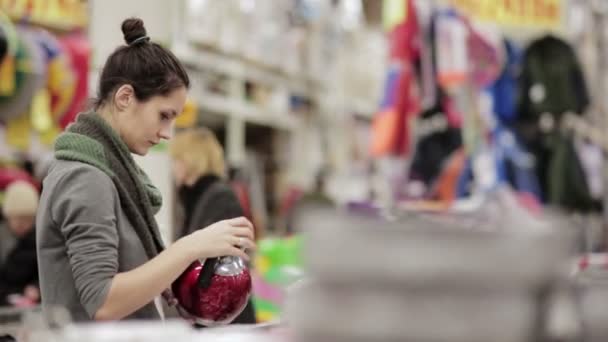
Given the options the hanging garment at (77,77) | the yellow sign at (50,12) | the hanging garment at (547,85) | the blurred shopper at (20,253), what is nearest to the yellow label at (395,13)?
the hanging garment at (547,85)

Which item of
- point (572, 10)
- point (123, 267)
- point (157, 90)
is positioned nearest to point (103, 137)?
point (157, 90)

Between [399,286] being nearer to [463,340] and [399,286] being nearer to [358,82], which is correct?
[463,340]

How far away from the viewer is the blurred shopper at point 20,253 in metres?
A: 4.37

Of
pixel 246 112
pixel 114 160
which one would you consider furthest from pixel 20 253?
pixel 246 112

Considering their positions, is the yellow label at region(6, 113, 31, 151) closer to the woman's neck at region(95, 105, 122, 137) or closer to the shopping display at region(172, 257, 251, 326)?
the woman's neck at region(95, 105, 122, 137)

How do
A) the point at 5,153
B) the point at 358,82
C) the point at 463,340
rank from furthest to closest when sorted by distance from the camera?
the point at 358,82 < the point at 5,153 < the point at 463,340

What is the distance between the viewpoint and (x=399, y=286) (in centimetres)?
81

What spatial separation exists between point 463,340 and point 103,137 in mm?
1154

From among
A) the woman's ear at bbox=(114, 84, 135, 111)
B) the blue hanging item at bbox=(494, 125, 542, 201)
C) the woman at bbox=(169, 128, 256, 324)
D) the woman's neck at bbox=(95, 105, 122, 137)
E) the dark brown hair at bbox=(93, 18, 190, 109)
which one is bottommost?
the blue hanging item at bbox=(494, 125, 542, 201)

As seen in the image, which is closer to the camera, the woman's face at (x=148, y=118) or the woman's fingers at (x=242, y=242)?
the woman's fingers at (x=242, y=242)

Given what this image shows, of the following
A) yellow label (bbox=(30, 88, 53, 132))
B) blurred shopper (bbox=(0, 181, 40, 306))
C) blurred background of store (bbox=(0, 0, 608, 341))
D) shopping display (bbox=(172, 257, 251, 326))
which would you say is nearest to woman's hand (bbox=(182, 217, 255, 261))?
shopping display (bbox=(172, 257, 251, 326))

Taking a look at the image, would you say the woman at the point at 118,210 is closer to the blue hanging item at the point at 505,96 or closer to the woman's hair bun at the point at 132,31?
the woman's hair bun at the point at 132,31

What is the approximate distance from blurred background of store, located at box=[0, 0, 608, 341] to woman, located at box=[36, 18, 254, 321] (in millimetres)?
557

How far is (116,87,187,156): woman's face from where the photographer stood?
1801 millimetres
